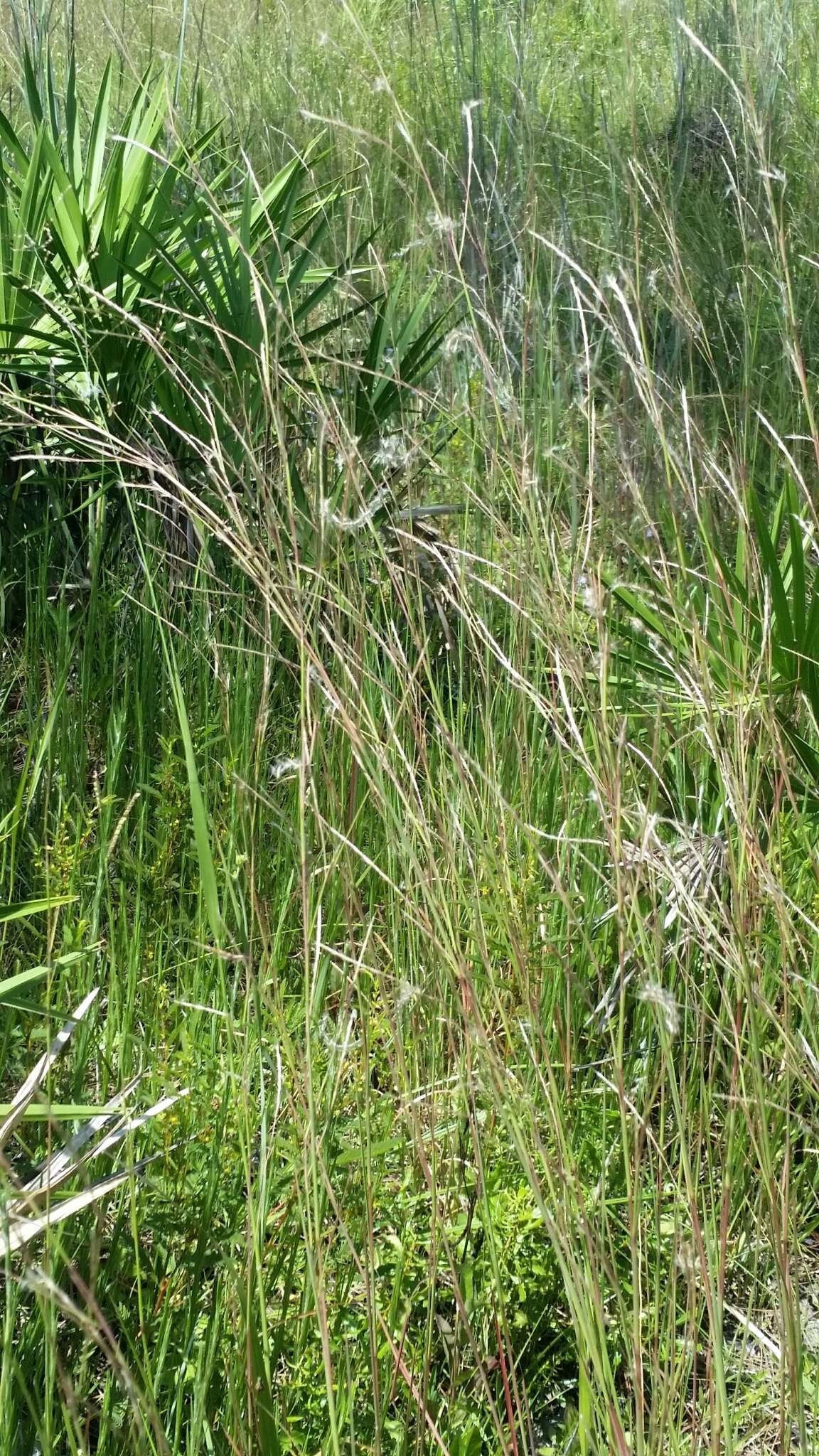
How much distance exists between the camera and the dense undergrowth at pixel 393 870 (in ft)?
3.07

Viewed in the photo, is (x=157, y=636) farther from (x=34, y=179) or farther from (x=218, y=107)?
(x=218, y=107)

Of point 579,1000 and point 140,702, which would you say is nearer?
point 579,1000

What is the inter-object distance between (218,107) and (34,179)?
7.38 feet

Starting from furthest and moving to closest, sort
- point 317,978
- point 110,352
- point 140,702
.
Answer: point 110,352, point 140,702, point 317,978

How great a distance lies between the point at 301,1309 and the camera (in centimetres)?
114

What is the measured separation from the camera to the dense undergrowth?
94cm

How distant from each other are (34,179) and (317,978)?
182 centimetres

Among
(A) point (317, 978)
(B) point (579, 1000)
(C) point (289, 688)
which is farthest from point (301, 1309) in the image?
(C) point (289, 688)

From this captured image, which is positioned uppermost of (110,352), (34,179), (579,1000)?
(34,179)

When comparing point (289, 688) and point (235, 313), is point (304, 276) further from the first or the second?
point (289, 688)

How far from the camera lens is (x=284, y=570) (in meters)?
0.99

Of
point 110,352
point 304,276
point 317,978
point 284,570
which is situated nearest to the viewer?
point 284,570

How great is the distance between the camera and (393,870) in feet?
5.03

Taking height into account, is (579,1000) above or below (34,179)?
below
